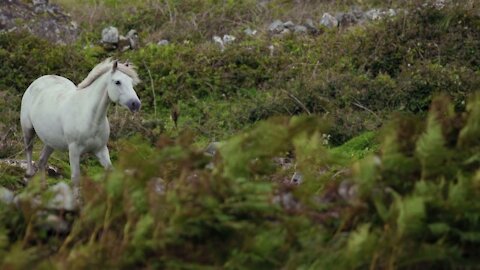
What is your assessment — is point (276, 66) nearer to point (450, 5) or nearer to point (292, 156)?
point (450, 5)

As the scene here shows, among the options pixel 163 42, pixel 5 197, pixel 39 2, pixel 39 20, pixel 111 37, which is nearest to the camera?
pixel 5 197

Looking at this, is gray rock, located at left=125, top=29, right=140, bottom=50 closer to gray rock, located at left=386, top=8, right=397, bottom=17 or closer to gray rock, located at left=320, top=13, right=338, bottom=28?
gray rock, located at left=320, top=13, right=338, bottom=28

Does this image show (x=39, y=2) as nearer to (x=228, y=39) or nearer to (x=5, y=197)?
(x=228, y=39)

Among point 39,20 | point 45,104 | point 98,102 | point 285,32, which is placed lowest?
point 285,32

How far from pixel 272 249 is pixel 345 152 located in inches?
274

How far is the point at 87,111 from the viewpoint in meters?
11.4

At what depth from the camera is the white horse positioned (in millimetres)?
11281

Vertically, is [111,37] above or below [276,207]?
below

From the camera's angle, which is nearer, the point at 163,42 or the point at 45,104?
the point at 45,104

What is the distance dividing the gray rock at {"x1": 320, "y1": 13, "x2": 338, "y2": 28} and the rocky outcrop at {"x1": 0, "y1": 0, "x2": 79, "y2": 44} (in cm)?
456

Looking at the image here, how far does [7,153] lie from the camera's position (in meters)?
13.9

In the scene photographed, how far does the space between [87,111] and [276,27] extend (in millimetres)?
8618

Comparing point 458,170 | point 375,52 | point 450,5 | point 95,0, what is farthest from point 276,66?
point 458,170

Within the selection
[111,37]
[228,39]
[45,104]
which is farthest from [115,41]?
[45,104]
